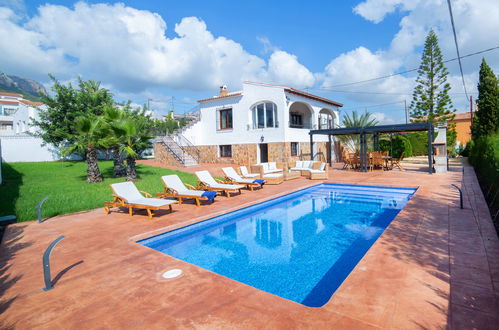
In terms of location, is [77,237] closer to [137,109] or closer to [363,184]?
[363,184]

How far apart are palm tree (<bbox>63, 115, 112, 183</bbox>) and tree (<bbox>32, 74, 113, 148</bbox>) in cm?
1006

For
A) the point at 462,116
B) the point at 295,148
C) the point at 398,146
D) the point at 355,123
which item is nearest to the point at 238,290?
the point at 295,148

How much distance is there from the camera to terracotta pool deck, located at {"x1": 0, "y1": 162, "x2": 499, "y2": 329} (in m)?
2.80

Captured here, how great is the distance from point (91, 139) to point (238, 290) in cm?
1123

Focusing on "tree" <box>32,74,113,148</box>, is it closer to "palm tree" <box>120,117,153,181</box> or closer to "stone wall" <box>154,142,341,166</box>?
"stone wall" <box>154,142,341,166</box>

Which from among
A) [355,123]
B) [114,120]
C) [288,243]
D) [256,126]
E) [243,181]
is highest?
[355,123]

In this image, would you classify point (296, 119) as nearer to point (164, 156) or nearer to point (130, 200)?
point (164, 156)

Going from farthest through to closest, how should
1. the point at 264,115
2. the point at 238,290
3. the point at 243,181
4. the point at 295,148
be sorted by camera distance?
1. the point at 295,148
2. the point at 264,115
3. the point at 243,181
4. the point at 238,290

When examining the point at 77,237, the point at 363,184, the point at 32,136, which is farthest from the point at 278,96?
the point at 32,136

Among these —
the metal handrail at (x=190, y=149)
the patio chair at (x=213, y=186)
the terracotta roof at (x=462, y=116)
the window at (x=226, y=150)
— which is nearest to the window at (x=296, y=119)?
the window at (x=226, y=150)

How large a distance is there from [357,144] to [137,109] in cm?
1869

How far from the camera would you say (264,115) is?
21.0 m

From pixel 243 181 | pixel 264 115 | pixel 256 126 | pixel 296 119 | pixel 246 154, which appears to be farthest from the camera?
pixel 296 119

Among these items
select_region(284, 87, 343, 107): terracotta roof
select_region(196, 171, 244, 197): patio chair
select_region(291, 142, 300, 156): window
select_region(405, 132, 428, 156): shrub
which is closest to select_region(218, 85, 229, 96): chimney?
select_region(284, 87, 343, 107): terracotta roof
